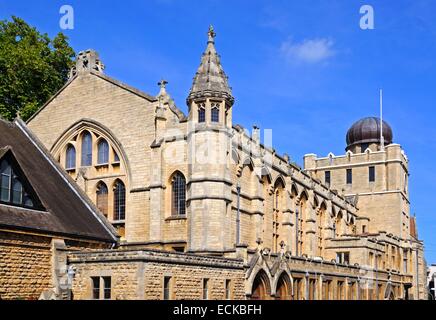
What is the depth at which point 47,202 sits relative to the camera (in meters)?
27.4

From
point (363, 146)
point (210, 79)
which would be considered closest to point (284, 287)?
point (210, 79)

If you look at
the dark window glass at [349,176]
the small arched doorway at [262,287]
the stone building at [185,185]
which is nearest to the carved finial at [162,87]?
the stone building at [185,185]

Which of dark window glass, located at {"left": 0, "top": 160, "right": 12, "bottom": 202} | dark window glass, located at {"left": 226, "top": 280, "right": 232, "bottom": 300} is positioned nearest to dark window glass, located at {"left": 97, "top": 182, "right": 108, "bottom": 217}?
dark window glass, located at {"left": 226, "top": 280, "right": 232, "bottom": 300}

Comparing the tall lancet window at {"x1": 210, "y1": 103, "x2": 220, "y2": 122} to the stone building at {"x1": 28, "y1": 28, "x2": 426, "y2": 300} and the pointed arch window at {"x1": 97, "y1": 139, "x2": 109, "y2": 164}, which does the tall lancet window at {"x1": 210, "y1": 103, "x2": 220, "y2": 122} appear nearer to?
the stone building at {"x1": 28, "y1": 28, "x2": 426, "y2": 300}

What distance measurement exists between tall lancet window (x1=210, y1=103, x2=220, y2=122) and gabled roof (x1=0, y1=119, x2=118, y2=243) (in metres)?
7.51

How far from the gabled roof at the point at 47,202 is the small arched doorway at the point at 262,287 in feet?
23.5

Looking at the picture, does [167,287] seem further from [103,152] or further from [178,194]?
[103,152]

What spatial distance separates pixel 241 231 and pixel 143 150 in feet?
23.3

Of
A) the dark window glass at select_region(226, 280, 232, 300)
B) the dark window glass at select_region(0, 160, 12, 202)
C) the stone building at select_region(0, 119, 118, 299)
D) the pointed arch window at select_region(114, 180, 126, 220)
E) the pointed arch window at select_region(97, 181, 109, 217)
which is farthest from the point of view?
the pointed arch window at select_region(97, 181, 109, 217)

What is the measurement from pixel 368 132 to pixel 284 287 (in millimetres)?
43012

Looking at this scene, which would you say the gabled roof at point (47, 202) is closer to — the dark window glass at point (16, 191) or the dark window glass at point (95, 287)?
the dark window glass at point (16, 191)

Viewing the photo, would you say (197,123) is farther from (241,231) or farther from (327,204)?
(327,204)

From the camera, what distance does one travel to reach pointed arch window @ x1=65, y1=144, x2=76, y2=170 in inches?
1499
